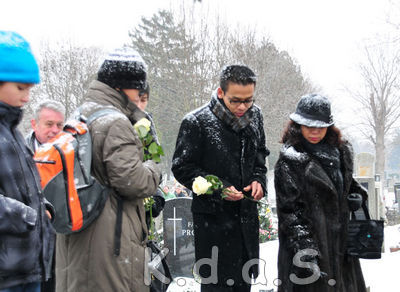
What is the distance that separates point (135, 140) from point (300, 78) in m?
28.1

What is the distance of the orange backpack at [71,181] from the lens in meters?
2.71

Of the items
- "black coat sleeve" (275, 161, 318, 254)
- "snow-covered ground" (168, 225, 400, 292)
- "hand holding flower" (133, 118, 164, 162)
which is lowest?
"snow-covered ground" (168, 225, 400, 292)

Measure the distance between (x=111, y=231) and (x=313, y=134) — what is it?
6.06ft

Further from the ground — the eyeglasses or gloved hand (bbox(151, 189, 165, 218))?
the eyeglasses

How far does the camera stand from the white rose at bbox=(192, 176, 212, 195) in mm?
3648

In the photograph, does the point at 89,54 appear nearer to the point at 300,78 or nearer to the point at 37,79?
the point at 300,78

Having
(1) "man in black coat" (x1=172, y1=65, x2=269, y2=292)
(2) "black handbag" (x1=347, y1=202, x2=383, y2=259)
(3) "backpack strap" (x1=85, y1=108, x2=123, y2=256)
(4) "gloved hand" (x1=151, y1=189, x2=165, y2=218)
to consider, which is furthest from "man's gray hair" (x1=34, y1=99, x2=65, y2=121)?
(2) "black handbag" (x1=347, y1=202, x2=383, y2=259)

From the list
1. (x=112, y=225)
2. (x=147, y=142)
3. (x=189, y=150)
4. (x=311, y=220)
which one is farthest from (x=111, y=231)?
(x=311, y=220)

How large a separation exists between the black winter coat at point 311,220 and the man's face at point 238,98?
1.57 ft

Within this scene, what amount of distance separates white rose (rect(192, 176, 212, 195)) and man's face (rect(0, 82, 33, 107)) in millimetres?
1587

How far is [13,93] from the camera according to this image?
2.38m

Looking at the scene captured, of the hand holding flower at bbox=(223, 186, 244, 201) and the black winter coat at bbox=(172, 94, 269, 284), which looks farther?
the black winter coat at bbox=(172, 94, 269, 284)

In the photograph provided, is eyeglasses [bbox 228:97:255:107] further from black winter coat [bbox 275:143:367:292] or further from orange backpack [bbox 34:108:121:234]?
orange backpack [bbox 34:108:121:234]

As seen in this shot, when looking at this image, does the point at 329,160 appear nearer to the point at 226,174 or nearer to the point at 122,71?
the point at 226,174
